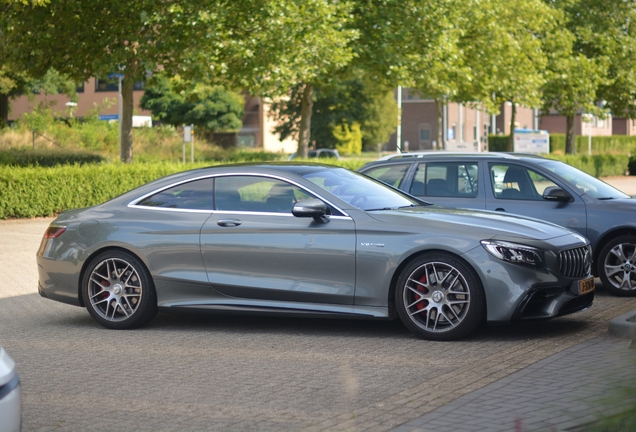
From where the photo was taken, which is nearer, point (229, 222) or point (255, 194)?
point (229, 222)

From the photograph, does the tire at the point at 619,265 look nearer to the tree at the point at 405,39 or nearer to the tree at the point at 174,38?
the tree at the point at 174,38

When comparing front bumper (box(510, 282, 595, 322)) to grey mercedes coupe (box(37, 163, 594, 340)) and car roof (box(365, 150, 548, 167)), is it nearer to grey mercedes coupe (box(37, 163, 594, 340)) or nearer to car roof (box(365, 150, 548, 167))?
grey mercedes coupe (box(37, 163, 594, 340))

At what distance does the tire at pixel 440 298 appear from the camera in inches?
289

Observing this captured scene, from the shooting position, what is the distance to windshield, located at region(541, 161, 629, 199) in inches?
411

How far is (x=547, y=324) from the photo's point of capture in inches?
326

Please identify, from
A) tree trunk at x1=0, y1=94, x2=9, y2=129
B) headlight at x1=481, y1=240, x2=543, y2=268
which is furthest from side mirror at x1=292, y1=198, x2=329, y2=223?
tree trunk at x1=0, y1=94, x2=9, y2=129

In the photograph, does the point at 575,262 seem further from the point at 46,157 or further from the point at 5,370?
the point at 46,157

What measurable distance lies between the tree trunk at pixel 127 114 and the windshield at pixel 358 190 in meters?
17.6

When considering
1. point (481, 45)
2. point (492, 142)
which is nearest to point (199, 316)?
point (481, 45)

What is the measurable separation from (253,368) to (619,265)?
5050 millimetres

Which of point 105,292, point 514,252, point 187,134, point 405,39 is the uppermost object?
point 405,39

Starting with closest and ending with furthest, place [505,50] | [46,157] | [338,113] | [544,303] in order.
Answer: [544,303]
[46,157]
[505,50]
[338,113]

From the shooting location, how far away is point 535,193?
10.5 meters

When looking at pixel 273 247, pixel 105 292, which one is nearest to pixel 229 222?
pixel 273 247
